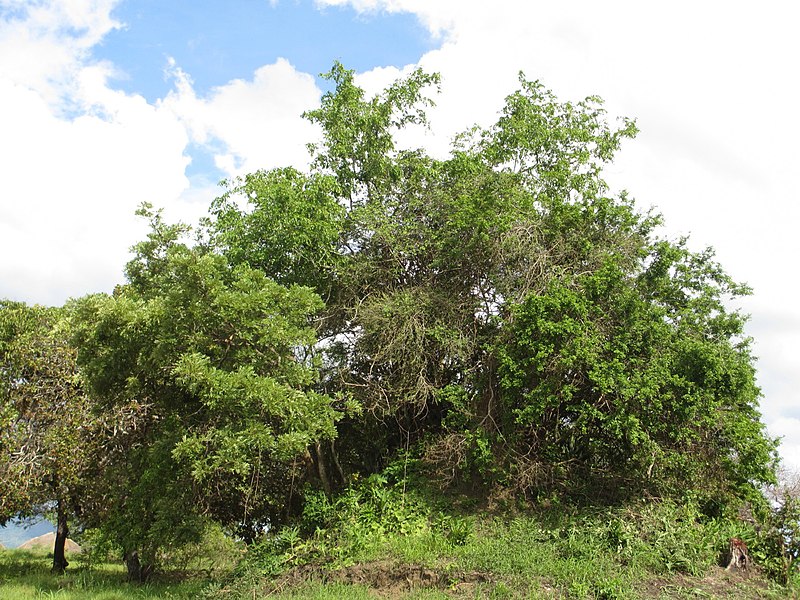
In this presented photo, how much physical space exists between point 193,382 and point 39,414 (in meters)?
5.45

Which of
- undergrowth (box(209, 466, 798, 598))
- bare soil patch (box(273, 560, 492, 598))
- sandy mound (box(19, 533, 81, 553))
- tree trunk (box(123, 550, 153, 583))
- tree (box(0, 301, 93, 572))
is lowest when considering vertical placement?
sandy mound (box(19, 533, 81, 553))

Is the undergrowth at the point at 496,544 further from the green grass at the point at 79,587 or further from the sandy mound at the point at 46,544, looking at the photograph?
the sandy mound at the point at 46,544

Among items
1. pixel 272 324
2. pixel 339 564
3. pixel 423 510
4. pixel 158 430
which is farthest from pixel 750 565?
pixel 158 430

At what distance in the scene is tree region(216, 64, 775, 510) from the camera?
1093 cm

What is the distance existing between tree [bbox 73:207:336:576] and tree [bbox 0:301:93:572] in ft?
3.05

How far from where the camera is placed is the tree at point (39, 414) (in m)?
12.3

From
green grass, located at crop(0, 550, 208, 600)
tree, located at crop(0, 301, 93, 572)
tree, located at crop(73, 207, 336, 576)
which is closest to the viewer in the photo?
tree, located at crop(73, 207, 336, 576)

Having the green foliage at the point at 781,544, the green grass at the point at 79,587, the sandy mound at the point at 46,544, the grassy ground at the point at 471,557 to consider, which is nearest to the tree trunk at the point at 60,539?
Answer: the green grass at the point at 79,587

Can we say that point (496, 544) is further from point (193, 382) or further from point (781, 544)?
point (193, 382)

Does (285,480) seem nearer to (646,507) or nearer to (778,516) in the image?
(646,507)

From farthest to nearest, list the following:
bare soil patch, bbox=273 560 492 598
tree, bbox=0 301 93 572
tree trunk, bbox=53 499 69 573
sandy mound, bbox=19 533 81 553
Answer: sandy mound, bbox=19 533 81 553 → tree trunk, bbox=53 499 69 573 → tree, bbox=0 301 93 572 → bare soil patch, bbox=273 560 492 598

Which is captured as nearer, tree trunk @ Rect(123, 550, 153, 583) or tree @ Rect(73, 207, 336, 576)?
tree @ Rect(73, 207, 336, 576)

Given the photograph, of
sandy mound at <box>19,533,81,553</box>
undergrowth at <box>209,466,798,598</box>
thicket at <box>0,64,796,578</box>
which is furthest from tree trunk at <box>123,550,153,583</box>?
sandy mound at <box>19,533,81,553</box>

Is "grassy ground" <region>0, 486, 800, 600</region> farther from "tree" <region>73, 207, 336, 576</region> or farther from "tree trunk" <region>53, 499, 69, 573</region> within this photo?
"tree trunk" <region>53, 499, 69, 573</region>
